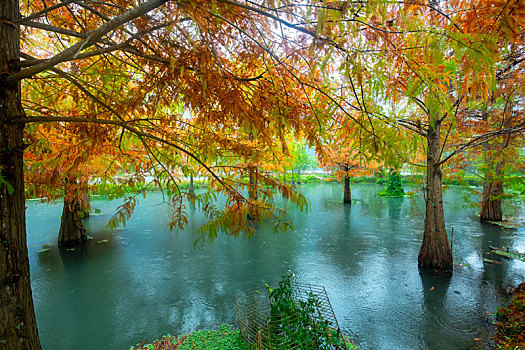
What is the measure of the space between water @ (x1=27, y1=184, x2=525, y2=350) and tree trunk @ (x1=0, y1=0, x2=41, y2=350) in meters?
3.08

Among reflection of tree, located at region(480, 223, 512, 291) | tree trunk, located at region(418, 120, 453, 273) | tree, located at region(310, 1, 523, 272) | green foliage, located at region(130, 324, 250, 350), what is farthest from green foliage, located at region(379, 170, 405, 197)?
tree, located at region(310, 1, 523, 272)

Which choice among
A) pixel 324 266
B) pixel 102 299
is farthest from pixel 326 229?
pixel 102 299

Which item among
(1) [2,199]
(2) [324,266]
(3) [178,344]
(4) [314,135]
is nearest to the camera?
(1) [2,199]

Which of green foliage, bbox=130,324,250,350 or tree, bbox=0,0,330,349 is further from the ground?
tree, bbox=0,0,330,349

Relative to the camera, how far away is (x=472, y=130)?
9.91 meters

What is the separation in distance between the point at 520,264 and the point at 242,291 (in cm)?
789

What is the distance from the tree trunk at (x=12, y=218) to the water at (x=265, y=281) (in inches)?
121

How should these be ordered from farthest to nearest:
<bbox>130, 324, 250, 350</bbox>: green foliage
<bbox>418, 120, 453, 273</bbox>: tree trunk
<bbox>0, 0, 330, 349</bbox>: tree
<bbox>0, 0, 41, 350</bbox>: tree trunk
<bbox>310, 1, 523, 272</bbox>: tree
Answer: <bbox>418, 120, 453, 273</bbox>: tree trunk < <bbox>130, 324, 250, 350</bbox>: green foliage < <bbox>0, 0, 41, 350</bbox>: tree trunk < <bbox>0, 0, 330, 349</bbox>: tree < <bbox>310, 1, 523, 272</bbox>: tree

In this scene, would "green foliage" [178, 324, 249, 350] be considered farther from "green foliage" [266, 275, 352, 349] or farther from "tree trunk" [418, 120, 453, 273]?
"tree trunk" [418, 120, 453, 273]

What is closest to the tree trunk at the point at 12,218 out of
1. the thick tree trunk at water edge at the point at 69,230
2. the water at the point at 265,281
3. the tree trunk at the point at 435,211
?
the water at the point at 265,281

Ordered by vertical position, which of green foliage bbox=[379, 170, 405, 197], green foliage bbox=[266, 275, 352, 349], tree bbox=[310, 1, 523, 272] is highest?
tree bbox=[310, 1, 523, 272]

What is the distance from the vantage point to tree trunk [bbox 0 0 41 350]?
6.79 ft

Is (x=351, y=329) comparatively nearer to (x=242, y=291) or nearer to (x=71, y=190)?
(x=242, y=291)

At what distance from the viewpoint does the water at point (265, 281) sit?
5.04 metres
